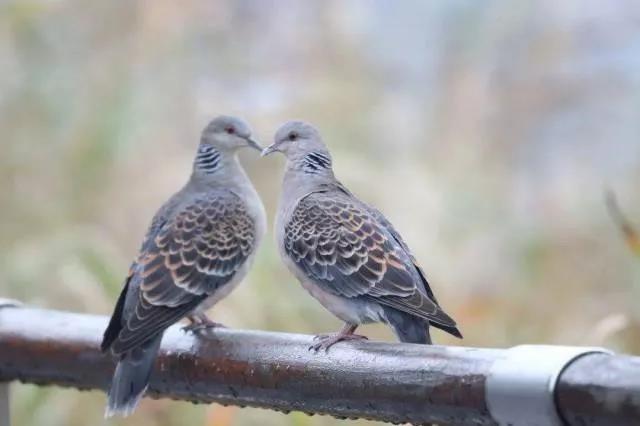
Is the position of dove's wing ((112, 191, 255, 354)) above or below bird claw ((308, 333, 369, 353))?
above

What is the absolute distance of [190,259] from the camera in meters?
1.58

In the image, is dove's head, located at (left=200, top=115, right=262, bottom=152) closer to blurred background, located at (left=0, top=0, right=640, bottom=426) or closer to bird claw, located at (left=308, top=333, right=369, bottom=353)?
bird claw, located at (left=308, top=333, right=369, bottom=353)

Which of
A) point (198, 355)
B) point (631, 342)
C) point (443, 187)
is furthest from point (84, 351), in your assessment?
point (443, 187)

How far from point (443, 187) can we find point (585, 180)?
361 millimetres

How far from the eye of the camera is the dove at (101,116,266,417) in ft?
4.56

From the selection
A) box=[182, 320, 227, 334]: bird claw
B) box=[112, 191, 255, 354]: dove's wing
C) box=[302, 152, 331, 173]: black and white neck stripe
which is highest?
box=[302, 152, 331, 173]: black and white neck stripe

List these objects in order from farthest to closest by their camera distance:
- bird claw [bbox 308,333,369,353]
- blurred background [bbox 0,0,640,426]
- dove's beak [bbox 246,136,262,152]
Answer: blurred background [bbox 0,0,640,426] < dove's beak [bbox 246,136,262,152] < bird claw [bbox 308,333,369,353]

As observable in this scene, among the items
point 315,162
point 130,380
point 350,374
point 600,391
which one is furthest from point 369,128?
point 600,391

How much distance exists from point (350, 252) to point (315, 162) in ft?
0.48

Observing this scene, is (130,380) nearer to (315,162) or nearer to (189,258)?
(189,258)

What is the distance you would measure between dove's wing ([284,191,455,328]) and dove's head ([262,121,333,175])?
5 centimetres

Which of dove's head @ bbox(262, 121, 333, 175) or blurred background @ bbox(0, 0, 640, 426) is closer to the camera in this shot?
dove's head @ bbox(262, 121, 333, 175)

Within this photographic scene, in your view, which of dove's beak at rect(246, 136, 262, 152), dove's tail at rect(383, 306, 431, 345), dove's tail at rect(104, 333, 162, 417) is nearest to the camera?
dove's tail at rect(104, 333, 162, 417)

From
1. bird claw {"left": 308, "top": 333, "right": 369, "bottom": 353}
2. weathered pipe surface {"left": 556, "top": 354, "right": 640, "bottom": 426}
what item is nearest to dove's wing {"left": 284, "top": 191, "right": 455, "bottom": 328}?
bird claw {"left": 308, "top": 333, "right": 369, "bottom": 353}
